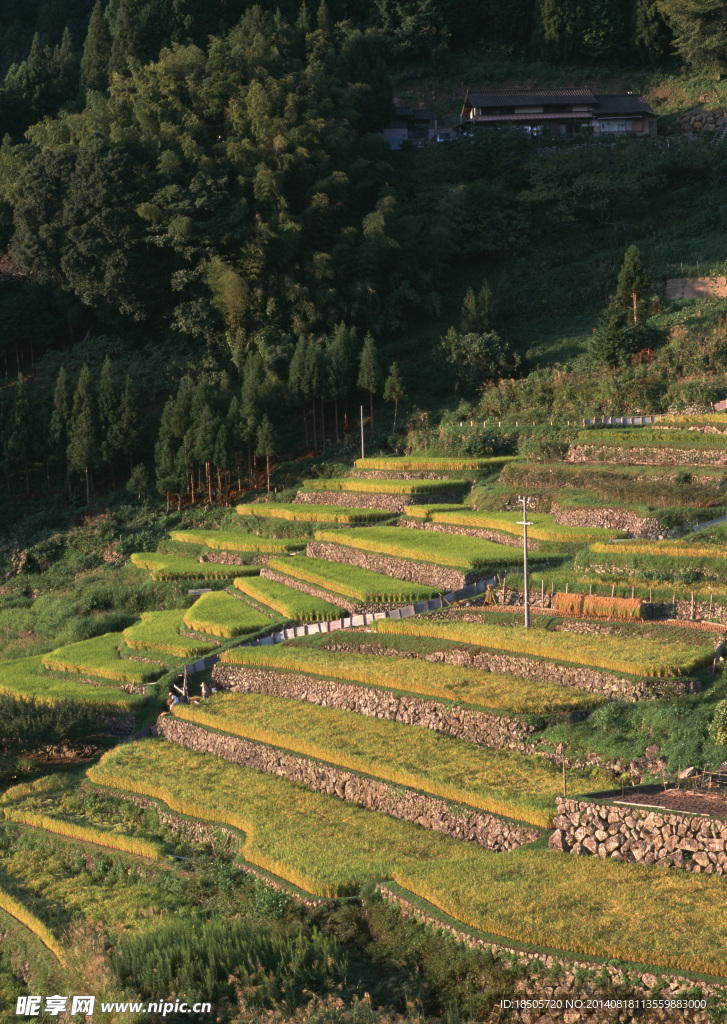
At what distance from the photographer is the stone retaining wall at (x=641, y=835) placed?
53.4ft

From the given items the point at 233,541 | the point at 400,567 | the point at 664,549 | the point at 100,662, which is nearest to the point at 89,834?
the point at 100,662

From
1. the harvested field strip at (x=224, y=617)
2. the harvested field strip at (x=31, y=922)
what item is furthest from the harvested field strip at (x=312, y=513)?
the harvested field strip at (x=31, y=922)

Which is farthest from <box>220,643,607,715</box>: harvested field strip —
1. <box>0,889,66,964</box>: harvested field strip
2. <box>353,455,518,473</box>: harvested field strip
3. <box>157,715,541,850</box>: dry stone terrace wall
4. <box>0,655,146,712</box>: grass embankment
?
<box>353,455,518,473</box>: harvested field strip

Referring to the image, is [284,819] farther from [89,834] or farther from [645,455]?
[645,455]

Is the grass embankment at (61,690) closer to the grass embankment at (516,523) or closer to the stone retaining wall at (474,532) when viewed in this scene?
the grass embankment at (516,523)

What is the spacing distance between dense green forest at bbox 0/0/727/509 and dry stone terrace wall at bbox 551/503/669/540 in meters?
9.06

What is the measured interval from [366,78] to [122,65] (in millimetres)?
14442

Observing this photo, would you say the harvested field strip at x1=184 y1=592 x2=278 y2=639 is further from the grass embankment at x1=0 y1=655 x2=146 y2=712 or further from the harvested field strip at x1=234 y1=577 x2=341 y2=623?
the grass embankment at x1=0 y1=655 x2=146 y2=712

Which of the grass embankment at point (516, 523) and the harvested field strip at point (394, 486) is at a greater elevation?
the harvested field strip at point (394, 486)

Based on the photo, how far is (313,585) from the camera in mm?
33719

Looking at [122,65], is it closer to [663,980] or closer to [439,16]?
[439,16]

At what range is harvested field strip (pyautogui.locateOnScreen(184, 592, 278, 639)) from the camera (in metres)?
31.3

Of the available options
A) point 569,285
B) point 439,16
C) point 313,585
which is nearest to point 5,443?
point 313,585

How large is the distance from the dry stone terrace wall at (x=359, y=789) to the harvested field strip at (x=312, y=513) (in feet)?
44.9
